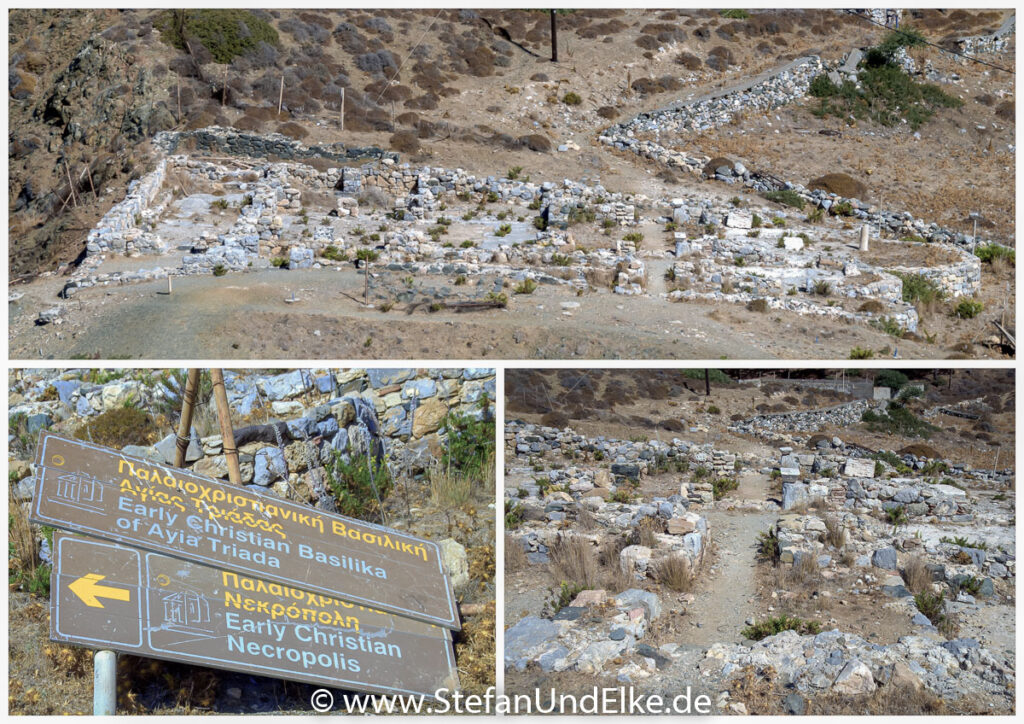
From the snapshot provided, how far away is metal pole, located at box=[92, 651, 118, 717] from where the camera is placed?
343 inches

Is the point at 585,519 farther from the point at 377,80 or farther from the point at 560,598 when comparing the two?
the point at 377,80

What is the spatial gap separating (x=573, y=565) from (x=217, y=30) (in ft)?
103

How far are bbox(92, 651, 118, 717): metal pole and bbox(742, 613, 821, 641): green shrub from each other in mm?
6208

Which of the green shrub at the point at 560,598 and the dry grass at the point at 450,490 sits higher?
the dry grass at the point at 450,490

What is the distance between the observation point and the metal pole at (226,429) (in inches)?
394

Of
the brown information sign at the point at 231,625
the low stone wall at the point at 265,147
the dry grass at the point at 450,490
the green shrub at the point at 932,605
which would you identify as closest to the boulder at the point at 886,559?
the green shrub at the point at 932,605

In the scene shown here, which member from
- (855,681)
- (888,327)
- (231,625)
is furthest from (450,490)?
(888,327)

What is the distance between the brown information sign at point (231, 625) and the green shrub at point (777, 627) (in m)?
3.20

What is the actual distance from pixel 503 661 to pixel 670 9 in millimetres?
41014

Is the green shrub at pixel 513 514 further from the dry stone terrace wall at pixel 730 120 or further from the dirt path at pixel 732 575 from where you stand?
the dry stone terrace wall at pixel 730 120

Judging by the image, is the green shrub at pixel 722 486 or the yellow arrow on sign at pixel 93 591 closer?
the yellow arrow on sign at pixel 93 591

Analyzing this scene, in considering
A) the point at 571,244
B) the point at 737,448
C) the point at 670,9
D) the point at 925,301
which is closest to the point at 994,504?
the point at 737,448

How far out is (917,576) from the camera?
1116 centimetres

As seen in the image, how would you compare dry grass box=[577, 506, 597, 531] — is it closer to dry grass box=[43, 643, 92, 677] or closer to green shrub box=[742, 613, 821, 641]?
green shrub box=[742, 613, 821, 641]
